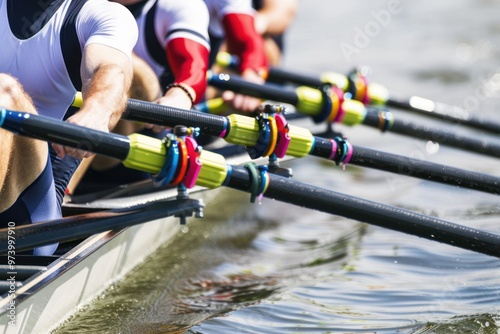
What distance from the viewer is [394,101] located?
15.7 ft

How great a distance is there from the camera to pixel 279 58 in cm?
595

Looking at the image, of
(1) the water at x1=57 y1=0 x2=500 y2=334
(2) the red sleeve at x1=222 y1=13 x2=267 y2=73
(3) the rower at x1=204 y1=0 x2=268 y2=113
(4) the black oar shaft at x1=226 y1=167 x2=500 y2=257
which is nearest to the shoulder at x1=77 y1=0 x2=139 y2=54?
(4) the black oar shaft at x1=226 y1=167 x2=500 y2=257

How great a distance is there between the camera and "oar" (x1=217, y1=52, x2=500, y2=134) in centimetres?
457

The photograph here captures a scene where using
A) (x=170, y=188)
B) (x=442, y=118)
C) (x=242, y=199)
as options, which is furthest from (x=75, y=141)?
(x=442, y=118)

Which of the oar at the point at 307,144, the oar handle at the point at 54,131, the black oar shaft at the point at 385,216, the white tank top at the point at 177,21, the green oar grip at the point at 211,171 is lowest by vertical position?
the black oar shaft at the point at 385,216

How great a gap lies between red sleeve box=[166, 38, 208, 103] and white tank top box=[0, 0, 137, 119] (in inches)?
32.0

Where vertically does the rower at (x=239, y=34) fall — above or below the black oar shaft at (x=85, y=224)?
above

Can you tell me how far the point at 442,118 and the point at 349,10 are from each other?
6138 mm

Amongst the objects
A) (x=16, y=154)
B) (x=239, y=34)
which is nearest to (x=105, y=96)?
(x=16, y=154)

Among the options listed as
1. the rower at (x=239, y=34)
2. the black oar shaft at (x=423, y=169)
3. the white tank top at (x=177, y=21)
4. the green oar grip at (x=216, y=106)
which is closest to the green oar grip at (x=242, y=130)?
the black oar shaft at (x=423, y=169)

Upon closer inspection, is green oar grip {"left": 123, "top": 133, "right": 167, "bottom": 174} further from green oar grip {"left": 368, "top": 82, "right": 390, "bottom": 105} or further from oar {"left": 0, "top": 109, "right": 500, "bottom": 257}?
green oar grip {"left": 368, "top": 82, "right": 390, "bottom": 105}

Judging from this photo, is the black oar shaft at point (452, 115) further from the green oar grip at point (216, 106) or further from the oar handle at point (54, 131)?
the oar handle at point (54, 131)

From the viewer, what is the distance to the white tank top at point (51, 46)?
2.70 metres

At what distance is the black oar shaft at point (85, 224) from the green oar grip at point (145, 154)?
145 millimetres
